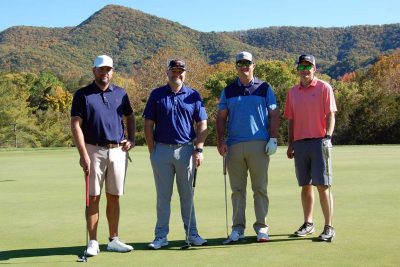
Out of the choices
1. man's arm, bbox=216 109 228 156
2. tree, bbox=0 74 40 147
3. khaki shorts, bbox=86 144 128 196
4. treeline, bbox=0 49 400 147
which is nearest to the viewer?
khaki shorts, bbox=86 144 128 196

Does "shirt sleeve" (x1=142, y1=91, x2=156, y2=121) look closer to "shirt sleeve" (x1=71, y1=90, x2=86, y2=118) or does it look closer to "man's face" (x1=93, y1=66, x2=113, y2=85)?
"man's face" (x1=93, y1=66, x2=113, y2=85)

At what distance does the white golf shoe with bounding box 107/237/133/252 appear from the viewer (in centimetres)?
726

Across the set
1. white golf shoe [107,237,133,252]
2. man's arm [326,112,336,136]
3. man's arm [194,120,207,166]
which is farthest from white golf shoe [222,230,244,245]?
man's arm [326,112,336,136]

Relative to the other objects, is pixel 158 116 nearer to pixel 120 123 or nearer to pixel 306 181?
pixel 120 123

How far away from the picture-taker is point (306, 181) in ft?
26.1

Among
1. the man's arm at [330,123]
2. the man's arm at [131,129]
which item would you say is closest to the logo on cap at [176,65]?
the man's arm at [131,129]

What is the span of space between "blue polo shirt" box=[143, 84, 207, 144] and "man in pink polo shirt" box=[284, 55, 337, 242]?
124cm

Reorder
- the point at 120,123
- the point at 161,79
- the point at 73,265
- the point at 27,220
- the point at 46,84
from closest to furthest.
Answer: the point at 73,265, the point at 120,123, the point at 27,220, the point at 161,79, the point at 46,84

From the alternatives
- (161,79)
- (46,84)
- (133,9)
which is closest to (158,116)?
(161,79)

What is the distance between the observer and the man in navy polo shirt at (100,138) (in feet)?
23.5

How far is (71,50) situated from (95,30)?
17.6 m

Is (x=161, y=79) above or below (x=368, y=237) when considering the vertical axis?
above

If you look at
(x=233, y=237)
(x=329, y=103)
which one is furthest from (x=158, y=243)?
(x=329, y=103)

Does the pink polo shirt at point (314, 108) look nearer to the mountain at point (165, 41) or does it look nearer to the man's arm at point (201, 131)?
the man's arm at point (201, 131)
